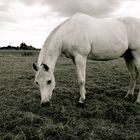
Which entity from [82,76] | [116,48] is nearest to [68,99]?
[82,76]

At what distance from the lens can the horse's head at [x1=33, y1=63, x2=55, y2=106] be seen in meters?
4.27

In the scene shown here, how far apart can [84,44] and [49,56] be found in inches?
33.9

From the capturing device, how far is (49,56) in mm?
4625

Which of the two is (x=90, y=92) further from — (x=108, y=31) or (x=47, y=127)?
(x=47, y=127)

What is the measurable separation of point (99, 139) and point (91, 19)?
10.1ft

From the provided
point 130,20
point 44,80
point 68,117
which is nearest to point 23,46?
point 130,20

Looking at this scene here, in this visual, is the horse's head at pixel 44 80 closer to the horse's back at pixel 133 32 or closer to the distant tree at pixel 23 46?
the horse's back at pixel 133 32

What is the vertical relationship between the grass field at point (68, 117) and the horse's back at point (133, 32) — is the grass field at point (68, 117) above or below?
below

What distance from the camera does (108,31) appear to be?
17.3ft

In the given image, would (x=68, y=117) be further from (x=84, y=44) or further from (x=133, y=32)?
(x=133, y=32)

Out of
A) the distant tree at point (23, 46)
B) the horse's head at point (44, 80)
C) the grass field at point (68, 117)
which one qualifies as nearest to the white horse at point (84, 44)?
the horse's head at point (44, 80)

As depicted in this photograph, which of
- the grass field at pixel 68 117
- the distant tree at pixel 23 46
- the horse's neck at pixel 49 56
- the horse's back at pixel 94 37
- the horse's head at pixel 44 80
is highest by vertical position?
the distant tree at pixel 23 46

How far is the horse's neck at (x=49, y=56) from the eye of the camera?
454 cm

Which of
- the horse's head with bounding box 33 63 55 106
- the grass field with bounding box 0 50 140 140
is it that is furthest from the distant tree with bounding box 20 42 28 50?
the horse's head with bounding box 33 63 55 106
